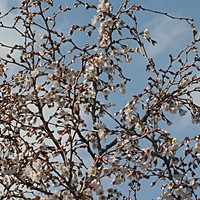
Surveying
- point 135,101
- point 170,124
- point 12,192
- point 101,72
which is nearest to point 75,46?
point 101,72

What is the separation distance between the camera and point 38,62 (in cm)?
562

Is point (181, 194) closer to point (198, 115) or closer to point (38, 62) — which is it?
point (198, 115)

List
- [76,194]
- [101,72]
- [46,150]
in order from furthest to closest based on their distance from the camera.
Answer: [101,72] → [46,150] → [76,194]

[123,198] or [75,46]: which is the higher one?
[75,46]

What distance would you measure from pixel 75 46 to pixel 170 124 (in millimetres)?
1302

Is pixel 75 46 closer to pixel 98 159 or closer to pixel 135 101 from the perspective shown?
pixel 135 101

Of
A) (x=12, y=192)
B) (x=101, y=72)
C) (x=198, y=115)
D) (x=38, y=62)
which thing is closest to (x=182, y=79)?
(x=198, y=115)

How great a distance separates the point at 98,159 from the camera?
459cm

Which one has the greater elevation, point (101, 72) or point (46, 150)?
point (101, 72)

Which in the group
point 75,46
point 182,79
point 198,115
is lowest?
point 198,115

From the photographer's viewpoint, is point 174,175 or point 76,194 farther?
point 174,175

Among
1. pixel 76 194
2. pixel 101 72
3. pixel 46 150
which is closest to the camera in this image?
pixel 76 194

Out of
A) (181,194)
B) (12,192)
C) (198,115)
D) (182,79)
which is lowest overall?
(181,194)

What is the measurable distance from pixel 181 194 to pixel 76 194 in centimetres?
111
